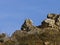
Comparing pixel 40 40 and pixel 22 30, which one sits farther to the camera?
pixel 22 30

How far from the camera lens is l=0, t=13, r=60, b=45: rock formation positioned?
51.5 meters

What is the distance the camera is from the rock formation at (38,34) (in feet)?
169

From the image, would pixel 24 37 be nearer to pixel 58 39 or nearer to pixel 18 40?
pixel 18 40

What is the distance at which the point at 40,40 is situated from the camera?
5203 cm

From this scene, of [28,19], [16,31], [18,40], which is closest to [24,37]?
[18,40]

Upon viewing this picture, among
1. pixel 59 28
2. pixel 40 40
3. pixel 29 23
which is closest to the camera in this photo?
pixel 40 40

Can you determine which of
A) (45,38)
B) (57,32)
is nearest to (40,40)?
(45,38)

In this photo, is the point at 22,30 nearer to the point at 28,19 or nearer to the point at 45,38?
the point at 28,19

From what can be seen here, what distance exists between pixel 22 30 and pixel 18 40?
25.1 feet

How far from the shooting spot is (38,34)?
5419 cm

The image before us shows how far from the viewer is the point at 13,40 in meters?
53.6

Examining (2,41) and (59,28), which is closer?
(2,41)

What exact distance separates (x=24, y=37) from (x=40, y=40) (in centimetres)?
317

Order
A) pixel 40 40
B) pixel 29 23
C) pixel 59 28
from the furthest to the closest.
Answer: pixel 29 23
pixel 59 28
pixel 40 40
